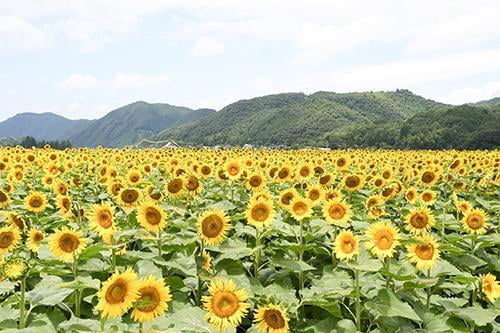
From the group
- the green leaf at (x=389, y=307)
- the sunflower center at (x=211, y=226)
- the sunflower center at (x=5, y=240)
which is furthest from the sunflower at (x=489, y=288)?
the sunflower center at (x=5, y=240)

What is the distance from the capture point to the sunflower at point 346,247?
4.18 meters

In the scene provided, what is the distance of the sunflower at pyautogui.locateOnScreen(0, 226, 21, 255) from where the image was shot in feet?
13.6

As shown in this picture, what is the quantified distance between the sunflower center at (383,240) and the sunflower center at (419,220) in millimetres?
1092

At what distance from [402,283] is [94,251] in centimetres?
264

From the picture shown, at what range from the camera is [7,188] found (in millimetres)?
8109

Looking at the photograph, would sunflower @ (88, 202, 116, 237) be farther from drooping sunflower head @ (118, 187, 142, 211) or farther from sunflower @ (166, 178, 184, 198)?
sunflower @ (166, 178, 184, 198)

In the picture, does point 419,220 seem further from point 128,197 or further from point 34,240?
point 34,240

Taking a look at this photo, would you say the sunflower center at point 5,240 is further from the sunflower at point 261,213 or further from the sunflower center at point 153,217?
the sunflower at point 261,213

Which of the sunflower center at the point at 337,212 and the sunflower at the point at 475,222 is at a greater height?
the sunflower center at the point at 337,212

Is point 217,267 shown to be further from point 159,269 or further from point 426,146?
point 426,146

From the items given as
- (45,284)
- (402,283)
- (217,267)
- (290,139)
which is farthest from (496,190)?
(290,139)

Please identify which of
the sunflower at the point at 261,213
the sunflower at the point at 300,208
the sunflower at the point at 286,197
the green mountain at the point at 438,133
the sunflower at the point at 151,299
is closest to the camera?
the sunflower at the point at 151,299

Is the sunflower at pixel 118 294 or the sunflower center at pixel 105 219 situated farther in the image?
the sunflower center at pixel 105 219

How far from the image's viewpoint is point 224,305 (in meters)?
3.04
